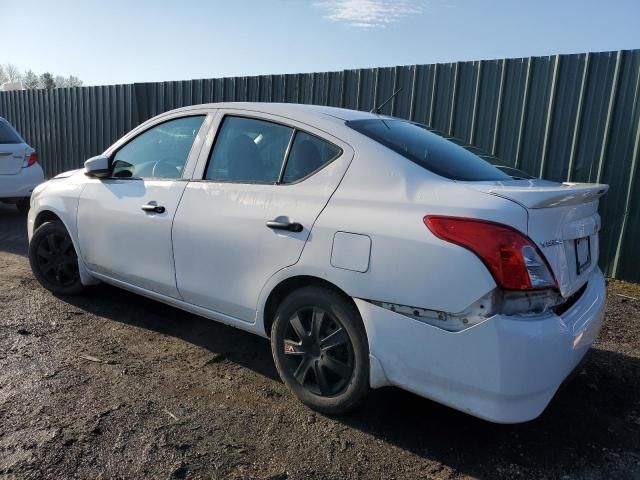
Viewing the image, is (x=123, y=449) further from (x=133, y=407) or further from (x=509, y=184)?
(x=509, y=184)

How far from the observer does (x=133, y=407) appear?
2703 millimetres

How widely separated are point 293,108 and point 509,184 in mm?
1323

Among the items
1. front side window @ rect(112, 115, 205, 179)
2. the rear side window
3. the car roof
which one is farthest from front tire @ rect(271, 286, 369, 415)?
front side window @ rect(112, 115, 205, 179)

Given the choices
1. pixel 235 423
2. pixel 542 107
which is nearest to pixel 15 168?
pixel 235 423

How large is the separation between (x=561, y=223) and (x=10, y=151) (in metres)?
8.12

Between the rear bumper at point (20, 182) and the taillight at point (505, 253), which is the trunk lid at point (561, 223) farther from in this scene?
the rear bumper at point (20, 182)

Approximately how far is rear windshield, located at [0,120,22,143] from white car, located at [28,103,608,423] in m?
5.41

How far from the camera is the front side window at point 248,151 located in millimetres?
2930

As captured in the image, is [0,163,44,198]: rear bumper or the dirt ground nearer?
the dirt ground

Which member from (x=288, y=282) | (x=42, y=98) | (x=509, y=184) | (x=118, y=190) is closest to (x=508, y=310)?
(x=509, y=184)

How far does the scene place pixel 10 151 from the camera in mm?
7742

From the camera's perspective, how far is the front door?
3340mm

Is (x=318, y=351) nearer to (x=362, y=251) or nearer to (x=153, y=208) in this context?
(x=362, y=251)

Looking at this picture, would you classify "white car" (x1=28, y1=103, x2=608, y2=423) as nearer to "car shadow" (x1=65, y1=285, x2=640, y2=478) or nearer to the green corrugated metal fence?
"car shadow" (x1=65, y1=285, x2=640, y2=478)
